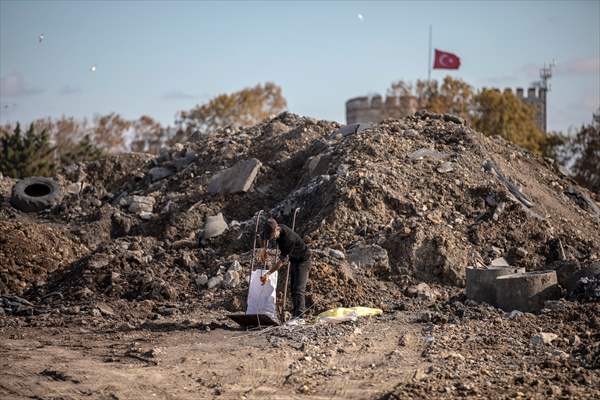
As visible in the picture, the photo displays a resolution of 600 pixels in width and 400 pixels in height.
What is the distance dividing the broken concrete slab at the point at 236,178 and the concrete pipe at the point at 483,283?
7.31 meters

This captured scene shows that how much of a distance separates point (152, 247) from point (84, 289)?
278cm

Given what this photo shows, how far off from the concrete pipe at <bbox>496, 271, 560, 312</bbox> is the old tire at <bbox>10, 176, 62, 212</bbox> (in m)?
12.7

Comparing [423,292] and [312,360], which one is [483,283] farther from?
[312,360]

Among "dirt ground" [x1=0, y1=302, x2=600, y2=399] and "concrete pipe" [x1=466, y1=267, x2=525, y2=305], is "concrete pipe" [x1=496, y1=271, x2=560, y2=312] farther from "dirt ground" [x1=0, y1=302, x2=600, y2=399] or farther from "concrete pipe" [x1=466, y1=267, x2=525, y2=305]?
"dirt ground" [x1=0, y1=302, x2=600, y2=399]

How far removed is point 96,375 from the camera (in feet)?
27.9

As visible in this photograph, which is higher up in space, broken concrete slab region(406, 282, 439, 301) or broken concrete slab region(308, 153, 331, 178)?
broken concrete slab region(308, 153, 331, 178)

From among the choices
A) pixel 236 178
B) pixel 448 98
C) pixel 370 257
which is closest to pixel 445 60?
pixel 448 98

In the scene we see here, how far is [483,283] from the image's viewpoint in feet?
38.6

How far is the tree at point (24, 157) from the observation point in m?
33.5

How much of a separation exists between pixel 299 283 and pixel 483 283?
247 cm

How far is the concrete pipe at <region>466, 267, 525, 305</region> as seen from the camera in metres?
11.7

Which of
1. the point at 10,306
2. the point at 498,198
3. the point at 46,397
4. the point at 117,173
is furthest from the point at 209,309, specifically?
the point at 117,173

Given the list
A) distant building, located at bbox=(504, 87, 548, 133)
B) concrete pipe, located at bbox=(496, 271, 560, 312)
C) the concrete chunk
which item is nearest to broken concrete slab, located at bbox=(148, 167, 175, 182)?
the concrete chunk

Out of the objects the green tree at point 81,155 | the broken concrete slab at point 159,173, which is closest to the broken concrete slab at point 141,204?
the broken concrete slab at point 159,173
